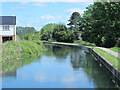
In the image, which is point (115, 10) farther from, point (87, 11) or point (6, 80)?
point (6, 80)

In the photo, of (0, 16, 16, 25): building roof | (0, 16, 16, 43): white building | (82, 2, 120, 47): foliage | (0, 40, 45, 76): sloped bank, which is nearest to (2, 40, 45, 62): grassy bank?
(0, 40, 45, 76): sloped bank

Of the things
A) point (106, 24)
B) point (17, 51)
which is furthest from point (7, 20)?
point (17, 51)

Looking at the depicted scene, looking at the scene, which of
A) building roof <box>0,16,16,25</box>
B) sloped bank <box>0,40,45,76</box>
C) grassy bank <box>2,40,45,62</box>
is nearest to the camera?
sloped bank <box>0,40,45,76</box>

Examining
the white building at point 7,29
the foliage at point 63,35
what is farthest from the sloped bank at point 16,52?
the foliage at point 63,35

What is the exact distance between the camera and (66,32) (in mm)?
60875

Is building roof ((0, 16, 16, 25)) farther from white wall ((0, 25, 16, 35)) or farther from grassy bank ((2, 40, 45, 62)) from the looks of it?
grassy bank ((2, 40, 45, 62))

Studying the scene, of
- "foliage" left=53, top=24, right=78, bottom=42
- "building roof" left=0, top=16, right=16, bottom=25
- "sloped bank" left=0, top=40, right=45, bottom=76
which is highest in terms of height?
"building roof" left=0, top=16, right=16, bottom=25

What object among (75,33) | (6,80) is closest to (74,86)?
(6,80)

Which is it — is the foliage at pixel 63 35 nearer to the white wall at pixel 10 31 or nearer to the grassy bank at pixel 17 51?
the white wall at pixel 10 31

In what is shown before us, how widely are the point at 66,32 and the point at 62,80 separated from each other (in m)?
46.6

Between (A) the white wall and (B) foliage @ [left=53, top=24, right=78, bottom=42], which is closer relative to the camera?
(A) the white wall

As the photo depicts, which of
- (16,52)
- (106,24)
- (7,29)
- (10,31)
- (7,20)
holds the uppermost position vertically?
(7,20)

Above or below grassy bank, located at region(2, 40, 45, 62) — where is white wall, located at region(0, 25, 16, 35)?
above

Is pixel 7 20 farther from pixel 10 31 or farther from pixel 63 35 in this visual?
pixel 63 35
